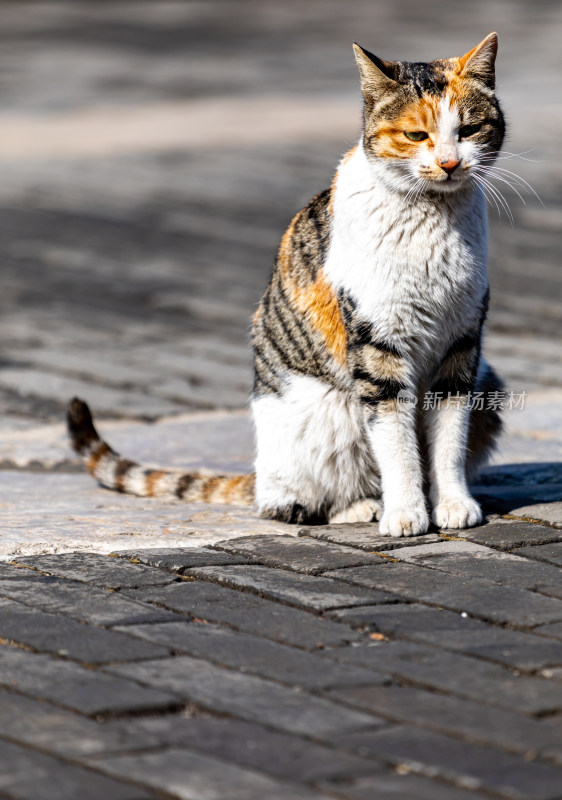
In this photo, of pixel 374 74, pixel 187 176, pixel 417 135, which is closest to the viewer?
pixel 417 135

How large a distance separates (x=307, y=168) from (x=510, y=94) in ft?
14.9

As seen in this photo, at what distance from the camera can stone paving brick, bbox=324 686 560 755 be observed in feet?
7.84

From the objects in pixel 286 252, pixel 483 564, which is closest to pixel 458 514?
pixel 483 564

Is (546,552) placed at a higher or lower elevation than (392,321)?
lower

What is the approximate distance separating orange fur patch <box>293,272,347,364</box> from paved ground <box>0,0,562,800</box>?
2.02 ft

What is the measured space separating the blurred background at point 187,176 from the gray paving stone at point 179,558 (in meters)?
2.32

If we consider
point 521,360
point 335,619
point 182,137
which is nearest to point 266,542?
point 335,619

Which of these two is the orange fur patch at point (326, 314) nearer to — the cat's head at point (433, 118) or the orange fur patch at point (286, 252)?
the orange fur patch at point (286, 252)

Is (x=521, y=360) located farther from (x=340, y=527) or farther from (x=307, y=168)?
(x=307, y=168)

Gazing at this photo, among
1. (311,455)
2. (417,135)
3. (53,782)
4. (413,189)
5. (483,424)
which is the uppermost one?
(417,135)

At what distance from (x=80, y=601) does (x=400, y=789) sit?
126cm

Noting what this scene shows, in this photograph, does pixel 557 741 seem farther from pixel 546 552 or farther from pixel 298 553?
pixel 298 553

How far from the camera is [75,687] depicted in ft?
8.65

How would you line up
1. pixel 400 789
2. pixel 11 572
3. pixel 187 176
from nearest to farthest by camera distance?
pixel 400 789
pixel 11 572
pixel 187 176
